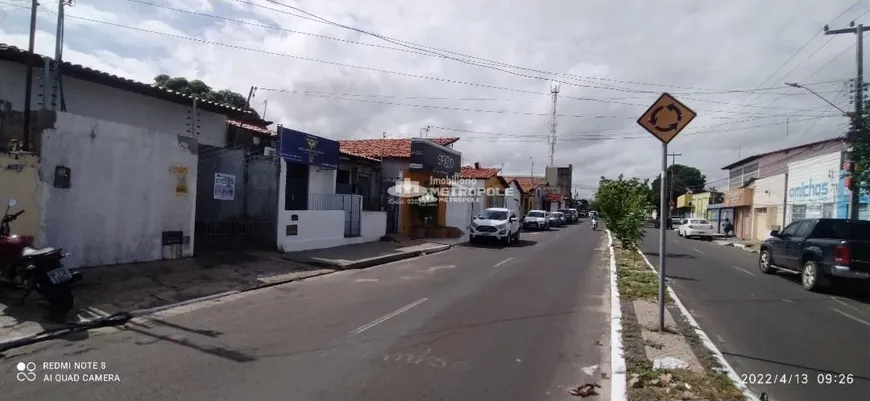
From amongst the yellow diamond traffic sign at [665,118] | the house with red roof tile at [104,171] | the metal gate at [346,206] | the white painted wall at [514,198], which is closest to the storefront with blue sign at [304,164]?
the metal gate at [346,206]

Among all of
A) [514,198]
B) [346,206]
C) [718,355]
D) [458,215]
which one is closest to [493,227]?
[346,206]

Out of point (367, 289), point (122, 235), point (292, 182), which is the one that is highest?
point (292, 182)

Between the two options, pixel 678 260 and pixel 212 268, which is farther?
pixel 678 260

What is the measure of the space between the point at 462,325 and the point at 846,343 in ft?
16.7

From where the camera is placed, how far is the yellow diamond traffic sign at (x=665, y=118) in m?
6.59

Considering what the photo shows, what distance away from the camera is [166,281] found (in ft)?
31.8

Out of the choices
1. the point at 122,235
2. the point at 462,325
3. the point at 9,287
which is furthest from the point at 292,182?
the point at 462,325

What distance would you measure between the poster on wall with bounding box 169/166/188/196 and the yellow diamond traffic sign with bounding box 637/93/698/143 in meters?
9.71

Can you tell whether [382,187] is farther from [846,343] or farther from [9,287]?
[846,343]

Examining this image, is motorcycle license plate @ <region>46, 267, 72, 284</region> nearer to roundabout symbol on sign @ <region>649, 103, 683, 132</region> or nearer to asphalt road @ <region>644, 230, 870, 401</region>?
roundabout symbol on sign @ <region>649, 103, 683, 132</region>

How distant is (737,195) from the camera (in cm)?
4072

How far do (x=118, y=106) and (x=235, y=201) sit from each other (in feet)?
12.6

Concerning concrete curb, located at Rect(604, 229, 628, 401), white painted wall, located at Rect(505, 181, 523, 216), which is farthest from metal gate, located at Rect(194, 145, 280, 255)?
white painted wall, located at Rect(505, 181, 523, 216)
